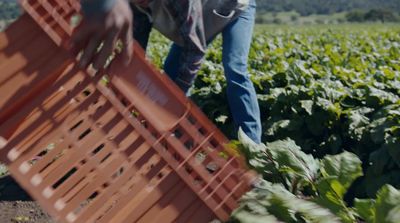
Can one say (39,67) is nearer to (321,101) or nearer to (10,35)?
(10,35)

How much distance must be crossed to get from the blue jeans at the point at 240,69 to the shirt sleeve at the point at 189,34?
59cm

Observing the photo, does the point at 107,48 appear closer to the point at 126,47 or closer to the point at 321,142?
the point at 126,47

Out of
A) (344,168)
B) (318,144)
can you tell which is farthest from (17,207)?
(344,168)

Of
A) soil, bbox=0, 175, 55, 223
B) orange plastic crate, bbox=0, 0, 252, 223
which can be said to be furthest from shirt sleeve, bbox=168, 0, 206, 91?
soil, bbox=0, 175, 55, 223

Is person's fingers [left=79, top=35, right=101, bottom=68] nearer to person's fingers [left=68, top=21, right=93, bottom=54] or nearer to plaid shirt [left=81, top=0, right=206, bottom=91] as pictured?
person's fingers [left=68, top=21, right=93, bottom=54]

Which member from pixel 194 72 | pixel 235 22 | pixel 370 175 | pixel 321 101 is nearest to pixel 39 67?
pixel 194 72

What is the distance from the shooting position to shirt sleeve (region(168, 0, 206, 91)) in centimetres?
315

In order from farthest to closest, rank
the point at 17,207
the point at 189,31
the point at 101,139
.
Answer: the point at 17,207, the point at 189,31, the point at 101,139

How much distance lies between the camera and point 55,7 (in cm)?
213

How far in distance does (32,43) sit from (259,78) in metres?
4.39

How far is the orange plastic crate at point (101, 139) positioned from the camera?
201cm

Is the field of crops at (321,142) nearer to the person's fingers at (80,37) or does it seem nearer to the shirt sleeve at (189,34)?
the person's fingers at (80,37)

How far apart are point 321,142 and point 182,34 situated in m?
2.45

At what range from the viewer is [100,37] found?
6.63 ft
